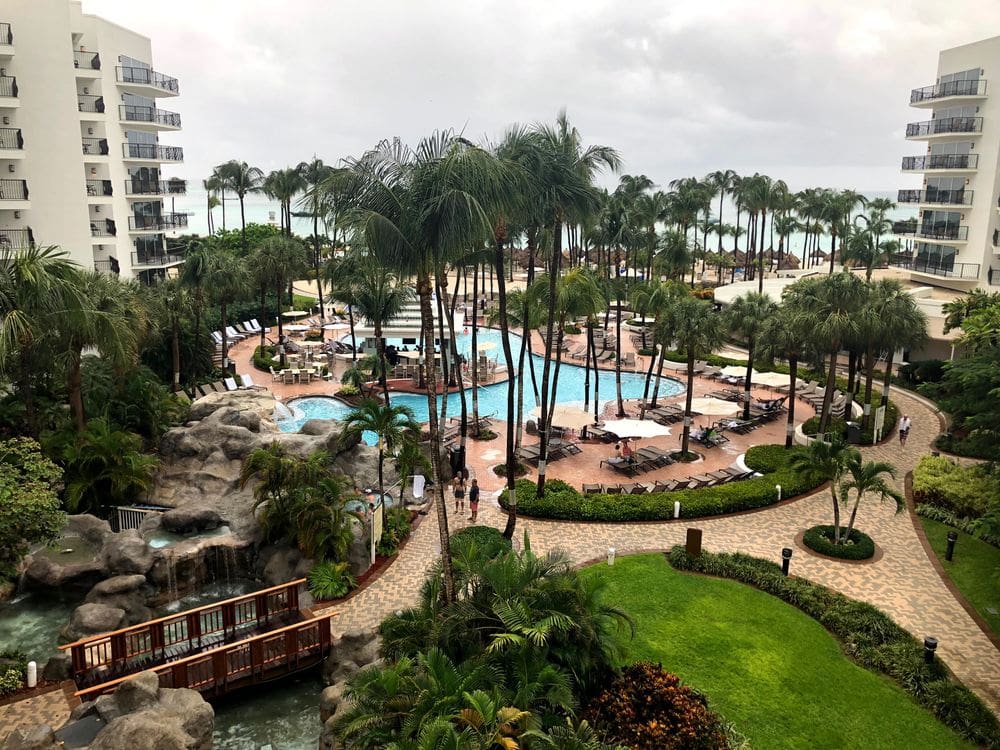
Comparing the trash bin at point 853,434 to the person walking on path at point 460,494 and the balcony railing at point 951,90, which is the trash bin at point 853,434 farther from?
the balcony railing at point 951,90

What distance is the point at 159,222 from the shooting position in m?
50.4

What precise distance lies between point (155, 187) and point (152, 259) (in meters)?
5.18

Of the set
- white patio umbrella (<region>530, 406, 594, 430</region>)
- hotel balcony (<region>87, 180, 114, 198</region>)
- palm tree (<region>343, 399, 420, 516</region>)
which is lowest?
white patio umbrella (<region>530, 406, 594, 430</region>)

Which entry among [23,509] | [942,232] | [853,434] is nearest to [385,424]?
[23,509]

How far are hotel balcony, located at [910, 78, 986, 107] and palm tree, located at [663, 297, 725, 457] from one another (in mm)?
30643

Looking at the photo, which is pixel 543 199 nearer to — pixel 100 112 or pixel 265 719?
pixel 265 719

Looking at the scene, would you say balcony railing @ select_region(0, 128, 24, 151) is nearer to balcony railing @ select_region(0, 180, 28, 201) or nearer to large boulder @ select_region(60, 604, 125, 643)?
balcony railing @ select_region(0, 180, 28, 201)

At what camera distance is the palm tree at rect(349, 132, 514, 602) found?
595 inches

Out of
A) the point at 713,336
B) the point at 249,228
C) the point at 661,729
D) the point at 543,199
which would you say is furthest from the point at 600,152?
the point at 249,228

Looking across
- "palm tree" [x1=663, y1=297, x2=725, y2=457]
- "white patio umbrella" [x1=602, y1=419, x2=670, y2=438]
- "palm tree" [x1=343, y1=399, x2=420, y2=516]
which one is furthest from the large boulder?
"palm tree" [x1=663, y1=297, x2=725, y2=457]

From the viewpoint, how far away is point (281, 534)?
71.7ft

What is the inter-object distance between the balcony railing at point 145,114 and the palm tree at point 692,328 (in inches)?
1493

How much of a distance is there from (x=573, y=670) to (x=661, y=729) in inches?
74.3

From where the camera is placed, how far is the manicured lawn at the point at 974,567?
19578 millimetres
